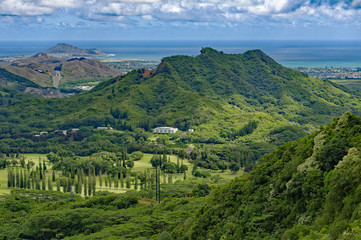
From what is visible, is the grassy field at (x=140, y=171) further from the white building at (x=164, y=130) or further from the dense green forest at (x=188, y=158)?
the white building at (x=164, y=130)

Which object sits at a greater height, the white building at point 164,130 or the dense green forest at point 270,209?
the dense green forest at point 270,209

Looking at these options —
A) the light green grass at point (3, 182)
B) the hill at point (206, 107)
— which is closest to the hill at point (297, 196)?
the light green grass at point (3, 182)

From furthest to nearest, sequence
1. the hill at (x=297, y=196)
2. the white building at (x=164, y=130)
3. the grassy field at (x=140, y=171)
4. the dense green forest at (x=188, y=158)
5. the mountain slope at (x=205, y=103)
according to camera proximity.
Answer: the mountain slope at (x=205, y=103) < the white building at (x=164, y=130) < the grassy field at (x=140, y=171) < the dense green forest at (x=188, y=158) < the hill at (x=297, y=196)

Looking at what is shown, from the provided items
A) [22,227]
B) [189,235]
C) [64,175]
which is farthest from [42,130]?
[189,235]

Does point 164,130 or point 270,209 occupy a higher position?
point 270,209

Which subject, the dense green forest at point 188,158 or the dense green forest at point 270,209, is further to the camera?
the dense green forest at point 188,158

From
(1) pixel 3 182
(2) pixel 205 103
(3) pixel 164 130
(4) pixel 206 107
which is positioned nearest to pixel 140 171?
(1) pixel 3 182

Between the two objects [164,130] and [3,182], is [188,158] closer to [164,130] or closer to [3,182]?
[164,130]

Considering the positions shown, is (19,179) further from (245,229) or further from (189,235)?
(245,229)

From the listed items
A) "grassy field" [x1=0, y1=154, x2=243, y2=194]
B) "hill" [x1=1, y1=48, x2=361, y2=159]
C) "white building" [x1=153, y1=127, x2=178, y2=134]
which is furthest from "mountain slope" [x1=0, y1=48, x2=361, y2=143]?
"grassy field" [x1=0, y1=154, x2=243, y2=194]
